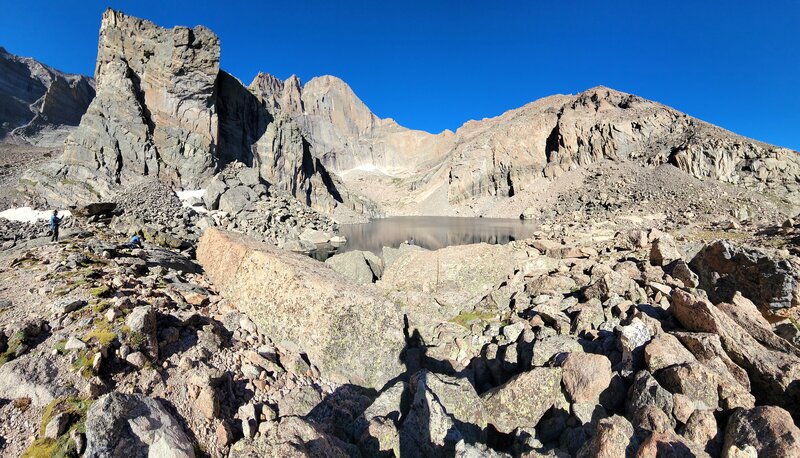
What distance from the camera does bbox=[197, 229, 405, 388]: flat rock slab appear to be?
728cm

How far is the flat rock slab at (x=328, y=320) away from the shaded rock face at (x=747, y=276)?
8594mm

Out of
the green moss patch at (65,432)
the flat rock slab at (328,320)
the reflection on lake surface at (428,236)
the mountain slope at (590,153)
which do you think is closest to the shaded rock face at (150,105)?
the mountain slope at (590,153)

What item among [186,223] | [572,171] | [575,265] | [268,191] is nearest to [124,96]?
[268,191]

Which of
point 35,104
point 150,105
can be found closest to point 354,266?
point 150,105

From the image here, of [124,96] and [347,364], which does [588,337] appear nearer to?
[347,364]

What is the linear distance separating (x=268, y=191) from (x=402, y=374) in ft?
164

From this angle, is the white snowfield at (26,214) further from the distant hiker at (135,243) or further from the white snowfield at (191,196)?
the distant hiker at (135,243)

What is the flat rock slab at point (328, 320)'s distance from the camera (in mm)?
7281

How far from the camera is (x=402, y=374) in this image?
7320mm

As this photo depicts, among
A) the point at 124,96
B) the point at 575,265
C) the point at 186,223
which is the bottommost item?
the point at 186,223

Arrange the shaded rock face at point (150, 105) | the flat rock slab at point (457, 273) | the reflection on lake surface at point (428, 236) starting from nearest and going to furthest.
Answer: the flat rock slab at point (457, 273), the shaded rock face at point (150, 105), the reflection on lake surface at point (428, 236)

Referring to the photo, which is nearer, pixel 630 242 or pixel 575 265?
pixel 575 265

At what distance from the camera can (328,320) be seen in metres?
7.46

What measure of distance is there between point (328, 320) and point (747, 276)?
1043cm
